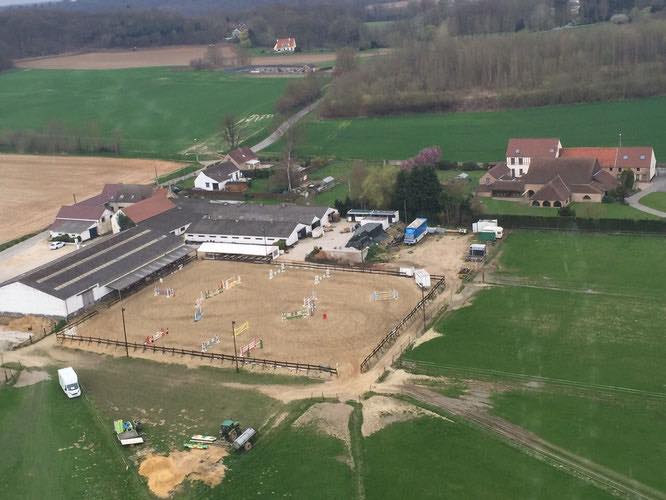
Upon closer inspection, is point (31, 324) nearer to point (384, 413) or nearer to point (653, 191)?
point (384, 413)

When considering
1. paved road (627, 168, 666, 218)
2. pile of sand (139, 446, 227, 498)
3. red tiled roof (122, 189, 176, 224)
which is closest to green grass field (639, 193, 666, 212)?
paved road (627, 168, 666, 218)

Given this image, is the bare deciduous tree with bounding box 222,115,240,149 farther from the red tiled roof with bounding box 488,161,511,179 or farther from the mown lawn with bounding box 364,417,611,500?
the mown lawn with bounding box 364,417,611,500

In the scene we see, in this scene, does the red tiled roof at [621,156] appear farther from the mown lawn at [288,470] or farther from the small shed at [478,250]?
the mown lawn at [288,470]

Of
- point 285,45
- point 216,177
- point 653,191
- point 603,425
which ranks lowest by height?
point 603,425

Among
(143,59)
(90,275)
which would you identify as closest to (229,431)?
(90,275)

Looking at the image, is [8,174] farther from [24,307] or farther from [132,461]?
[132,461]
